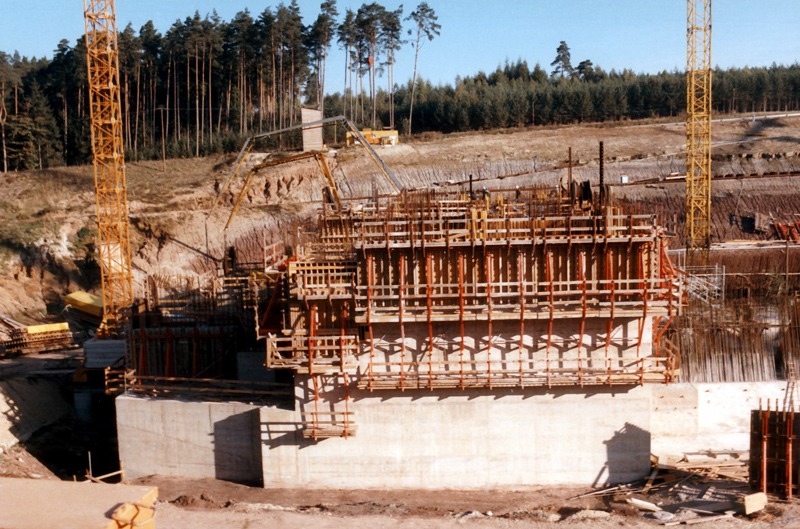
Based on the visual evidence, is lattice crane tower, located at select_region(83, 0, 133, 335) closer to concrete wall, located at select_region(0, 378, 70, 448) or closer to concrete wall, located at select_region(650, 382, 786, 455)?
concrete wall, located at select_region(0, 378, 70, 448)

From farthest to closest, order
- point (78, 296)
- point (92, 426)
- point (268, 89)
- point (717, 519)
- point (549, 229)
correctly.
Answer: point (268, 89)
point (78, 296)
point (92, 426)
point (549, 229)
point (717, 519)

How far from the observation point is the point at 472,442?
62.4 ft

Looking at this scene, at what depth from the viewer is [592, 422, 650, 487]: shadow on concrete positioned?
18734 millimetres

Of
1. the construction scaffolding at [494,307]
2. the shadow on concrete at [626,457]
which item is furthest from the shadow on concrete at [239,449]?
the shadow on concrete at [626,457]

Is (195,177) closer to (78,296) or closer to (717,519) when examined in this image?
(78,296)

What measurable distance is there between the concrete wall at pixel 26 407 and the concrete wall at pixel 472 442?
10.2m

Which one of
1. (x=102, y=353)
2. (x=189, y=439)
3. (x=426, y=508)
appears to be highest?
(x=102, y=353)

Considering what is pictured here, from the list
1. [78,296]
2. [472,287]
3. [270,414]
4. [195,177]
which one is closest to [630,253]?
[472,287]

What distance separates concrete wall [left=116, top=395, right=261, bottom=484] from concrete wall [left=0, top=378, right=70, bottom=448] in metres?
5.28

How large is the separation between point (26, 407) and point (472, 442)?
54.5ft

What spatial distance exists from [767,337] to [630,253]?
6395 mm

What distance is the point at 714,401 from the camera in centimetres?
2109

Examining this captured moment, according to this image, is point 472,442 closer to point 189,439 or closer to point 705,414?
point 705,414

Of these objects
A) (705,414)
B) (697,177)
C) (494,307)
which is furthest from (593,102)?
(494,307)
